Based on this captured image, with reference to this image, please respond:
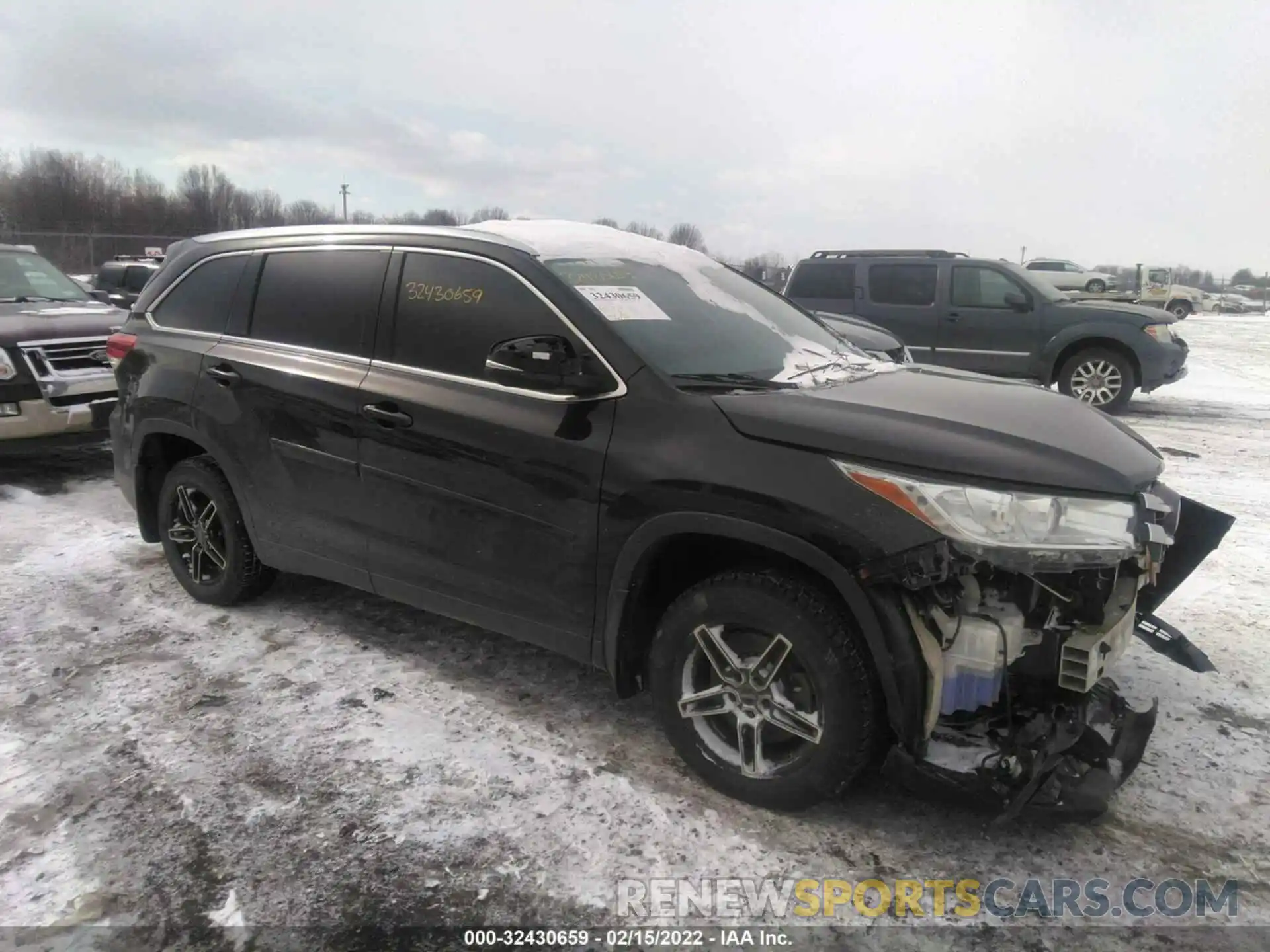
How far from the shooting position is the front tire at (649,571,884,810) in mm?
2516

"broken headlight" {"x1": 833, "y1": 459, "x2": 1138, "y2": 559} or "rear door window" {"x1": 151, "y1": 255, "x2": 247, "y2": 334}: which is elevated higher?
"rear door window" {"x1": 151, "y1": 255, "x2": 247, "y2": 334}

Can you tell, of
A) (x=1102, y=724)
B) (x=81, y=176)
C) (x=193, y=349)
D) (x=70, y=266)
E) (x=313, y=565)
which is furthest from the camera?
(x=81, y=176)

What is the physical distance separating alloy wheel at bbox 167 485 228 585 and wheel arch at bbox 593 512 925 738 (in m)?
2.35

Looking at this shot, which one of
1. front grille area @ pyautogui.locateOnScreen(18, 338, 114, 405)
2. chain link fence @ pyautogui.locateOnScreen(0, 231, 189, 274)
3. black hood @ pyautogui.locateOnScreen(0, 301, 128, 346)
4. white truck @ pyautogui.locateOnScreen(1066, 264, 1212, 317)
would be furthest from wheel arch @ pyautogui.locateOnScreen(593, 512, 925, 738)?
chain link fence @ pyautogui.locateOnScreen(0, 231, 189, 274)

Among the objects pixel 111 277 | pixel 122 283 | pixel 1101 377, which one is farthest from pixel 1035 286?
pixel 111 277

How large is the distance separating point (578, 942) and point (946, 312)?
32.8 ft

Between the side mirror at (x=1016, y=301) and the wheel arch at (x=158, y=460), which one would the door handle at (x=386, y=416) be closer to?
the wheel arch at (x=158, y=460)

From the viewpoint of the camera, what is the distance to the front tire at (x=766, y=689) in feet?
8.25

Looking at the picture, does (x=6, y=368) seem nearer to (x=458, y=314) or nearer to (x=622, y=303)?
(x=458, y=314)

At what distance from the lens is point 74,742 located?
10.4 ft

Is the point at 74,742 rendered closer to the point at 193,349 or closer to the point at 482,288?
the point at 193,349

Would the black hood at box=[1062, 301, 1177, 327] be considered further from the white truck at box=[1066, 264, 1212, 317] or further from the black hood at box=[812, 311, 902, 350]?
the white truck at box=[1066, 264, 1212, 317]

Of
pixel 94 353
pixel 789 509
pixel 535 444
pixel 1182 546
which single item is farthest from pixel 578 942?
pixel 94 353

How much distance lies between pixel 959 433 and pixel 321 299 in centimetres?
274
